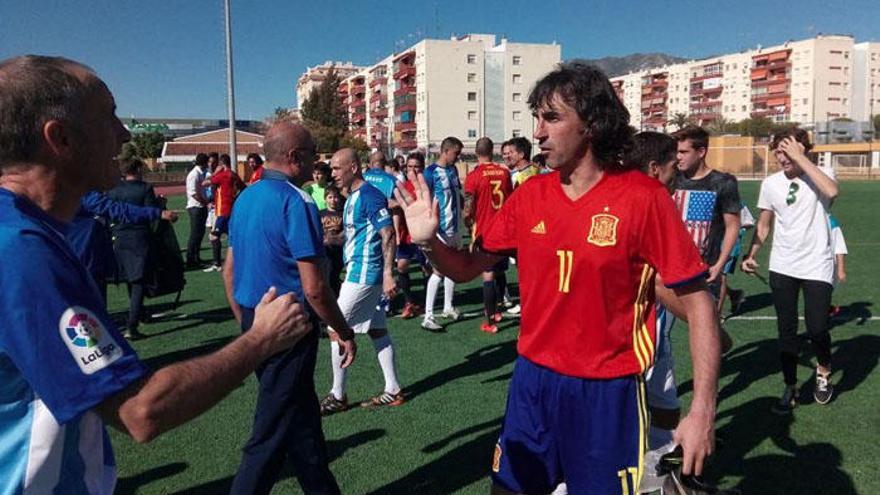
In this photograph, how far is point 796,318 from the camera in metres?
5.34

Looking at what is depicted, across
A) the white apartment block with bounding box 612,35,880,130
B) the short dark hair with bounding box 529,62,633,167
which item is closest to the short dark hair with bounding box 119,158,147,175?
the short dark hair with bounding box 529,62,633,167

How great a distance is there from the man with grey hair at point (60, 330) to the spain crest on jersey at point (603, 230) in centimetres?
142

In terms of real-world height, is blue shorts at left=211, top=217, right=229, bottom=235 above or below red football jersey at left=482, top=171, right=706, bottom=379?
below

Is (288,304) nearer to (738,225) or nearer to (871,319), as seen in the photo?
(738,225)

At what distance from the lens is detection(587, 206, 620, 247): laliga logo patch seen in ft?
8.06

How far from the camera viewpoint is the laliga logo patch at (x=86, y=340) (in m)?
1.42

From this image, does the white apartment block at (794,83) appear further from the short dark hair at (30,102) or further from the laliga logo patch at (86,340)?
the laliga logo patch at (86,340)

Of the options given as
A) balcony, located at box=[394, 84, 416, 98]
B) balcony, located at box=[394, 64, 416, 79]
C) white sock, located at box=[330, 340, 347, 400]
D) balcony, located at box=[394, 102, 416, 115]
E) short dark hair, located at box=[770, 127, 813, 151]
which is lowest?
white sock, located at box=[330, 340, 347, 400]

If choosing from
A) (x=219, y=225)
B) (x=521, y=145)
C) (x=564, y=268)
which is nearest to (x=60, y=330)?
(x=564, y=268)

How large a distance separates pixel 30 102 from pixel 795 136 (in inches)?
203

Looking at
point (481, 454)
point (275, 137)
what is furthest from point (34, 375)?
point (481, 454)

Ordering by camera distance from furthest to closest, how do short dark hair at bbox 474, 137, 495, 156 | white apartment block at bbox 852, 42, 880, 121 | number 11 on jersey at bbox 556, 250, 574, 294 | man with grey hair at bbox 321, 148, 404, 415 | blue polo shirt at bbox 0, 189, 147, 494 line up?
white apartment block at bbox 852, 42, 880, 121 → short dark hair at bbox 474, 137, 495, 156 → man with grey hair at bbox 321, 148, 404, 415 → number 11 on jersey at bbox 556, 250, 574, 294 → blue polo shirt at bbox 0, 189, 147, 494

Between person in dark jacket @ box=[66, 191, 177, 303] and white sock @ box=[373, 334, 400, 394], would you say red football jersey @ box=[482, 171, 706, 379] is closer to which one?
white sock @ box=[373, 334, 400, 394]

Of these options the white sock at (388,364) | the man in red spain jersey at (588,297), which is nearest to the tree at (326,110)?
the white sock at (388,364)
